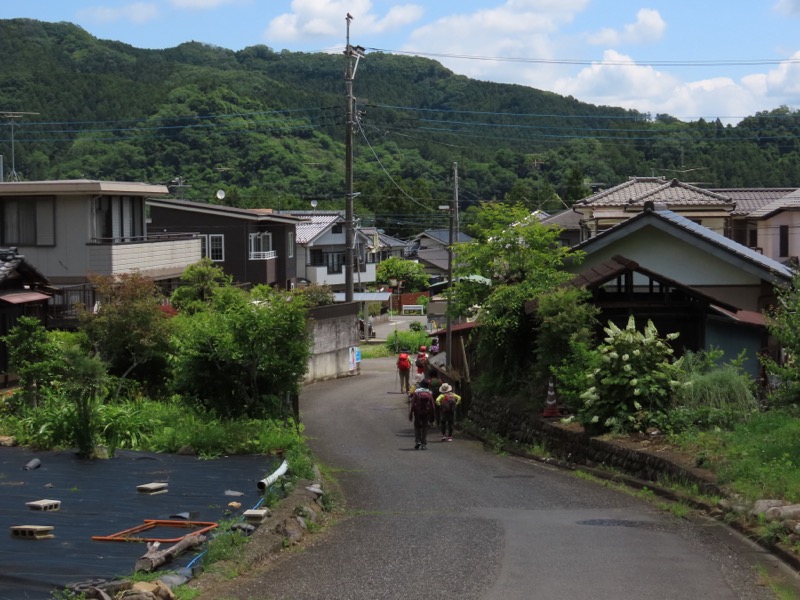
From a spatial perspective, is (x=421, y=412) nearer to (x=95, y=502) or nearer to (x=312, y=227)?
(x=95, y=502)

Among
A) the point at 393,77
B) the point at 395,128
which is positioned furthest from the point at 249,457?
the point at 393,77

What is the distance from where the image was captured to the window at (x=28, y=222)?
3031 centimetres

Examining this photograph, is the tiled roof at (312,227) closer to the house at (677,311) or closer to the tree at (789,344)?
the house at (677,311)

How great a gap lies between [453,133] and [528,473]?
127 m

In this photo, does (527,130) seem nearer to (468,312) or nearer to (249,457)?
(468,312)

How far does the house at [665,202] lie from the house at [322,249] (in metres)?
27.3

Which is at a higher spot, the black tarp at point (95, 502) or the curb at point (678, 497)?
the black tarp at point (95, 502)

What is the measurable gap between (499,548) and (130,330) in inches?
504

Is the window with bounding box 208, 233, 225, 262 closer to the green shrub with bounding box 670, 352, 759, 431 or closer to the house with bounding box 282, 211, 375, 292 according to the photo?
the house with bounding box 282, 211, 375, 292

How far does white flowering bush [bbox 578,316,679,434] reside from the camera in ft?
58.3

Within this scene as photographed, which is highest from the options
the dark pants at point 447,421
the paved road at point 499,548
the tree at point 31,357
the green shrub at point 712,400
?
the tree at point 31,357

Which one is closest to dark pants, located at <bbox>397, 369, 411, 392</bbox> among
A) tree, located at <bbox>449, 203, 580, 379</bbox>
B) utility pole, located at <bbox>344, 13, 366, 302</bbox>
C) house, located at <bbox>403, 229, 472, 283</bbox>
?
tree, located at <bbox>449, 203, 580, 379</bbox>

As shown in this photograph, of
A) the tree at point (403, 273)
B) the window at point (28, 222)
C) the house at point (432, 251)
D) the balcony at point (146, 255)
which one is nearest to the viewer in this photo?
the window at point (28, 222)

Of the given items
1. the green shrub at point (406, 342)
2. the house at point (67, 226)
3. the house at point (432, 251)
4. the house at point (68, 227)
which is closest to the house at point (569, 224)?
the green shrub at point (406, 342)
